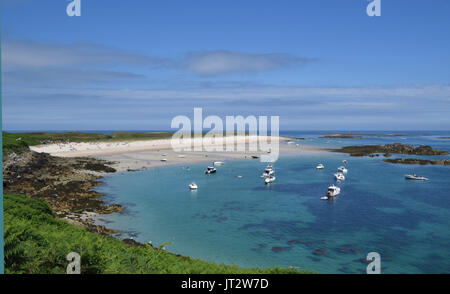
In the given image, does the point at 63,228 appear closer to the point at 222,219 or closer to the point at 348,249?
the point at 222,219

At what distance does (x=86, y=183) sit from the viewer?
44.2 metres

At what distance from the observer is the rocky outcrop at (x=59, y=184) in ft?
103

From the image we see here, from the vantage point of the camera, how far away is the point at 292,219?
30969 mm

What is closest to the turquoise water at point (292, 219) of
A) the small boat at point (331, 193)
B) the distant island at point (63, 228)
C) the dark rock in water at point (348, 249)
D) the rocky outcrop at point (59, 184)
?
the dark rock in water at point (348, 249)

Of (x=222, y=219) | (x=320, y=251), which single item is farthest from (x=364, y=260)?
(x=222, y=219)

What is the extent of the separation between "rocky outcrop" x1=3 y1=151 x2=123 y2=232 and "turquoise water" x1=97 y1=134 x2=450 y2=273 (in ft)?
7.31

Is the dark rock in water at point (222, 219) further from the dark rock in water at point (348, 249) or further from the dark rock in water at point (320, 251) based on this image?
the dark rock in water at point (348, 249)

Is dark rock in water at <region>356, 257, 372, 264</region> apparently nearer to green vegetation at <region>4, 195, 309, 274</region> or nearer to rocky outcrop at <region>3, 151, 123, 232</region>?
green vegetation at <region>4, 195, 309, 274</region>

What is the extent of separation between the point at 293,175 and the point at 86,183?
35.8m

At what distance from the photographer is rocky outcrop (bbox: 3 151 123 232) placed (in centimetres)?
3131

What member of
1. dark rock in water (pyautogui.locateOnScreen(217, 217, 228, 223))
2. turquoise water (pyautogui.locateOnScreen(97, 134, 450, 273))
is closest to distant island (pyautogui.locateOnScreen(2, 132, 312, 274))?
turquoise water (pyautogui.locateOnScreen(97, 134, 450, 273))

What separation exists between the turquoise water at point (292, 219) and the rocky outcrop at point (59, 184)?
87.8 inches
